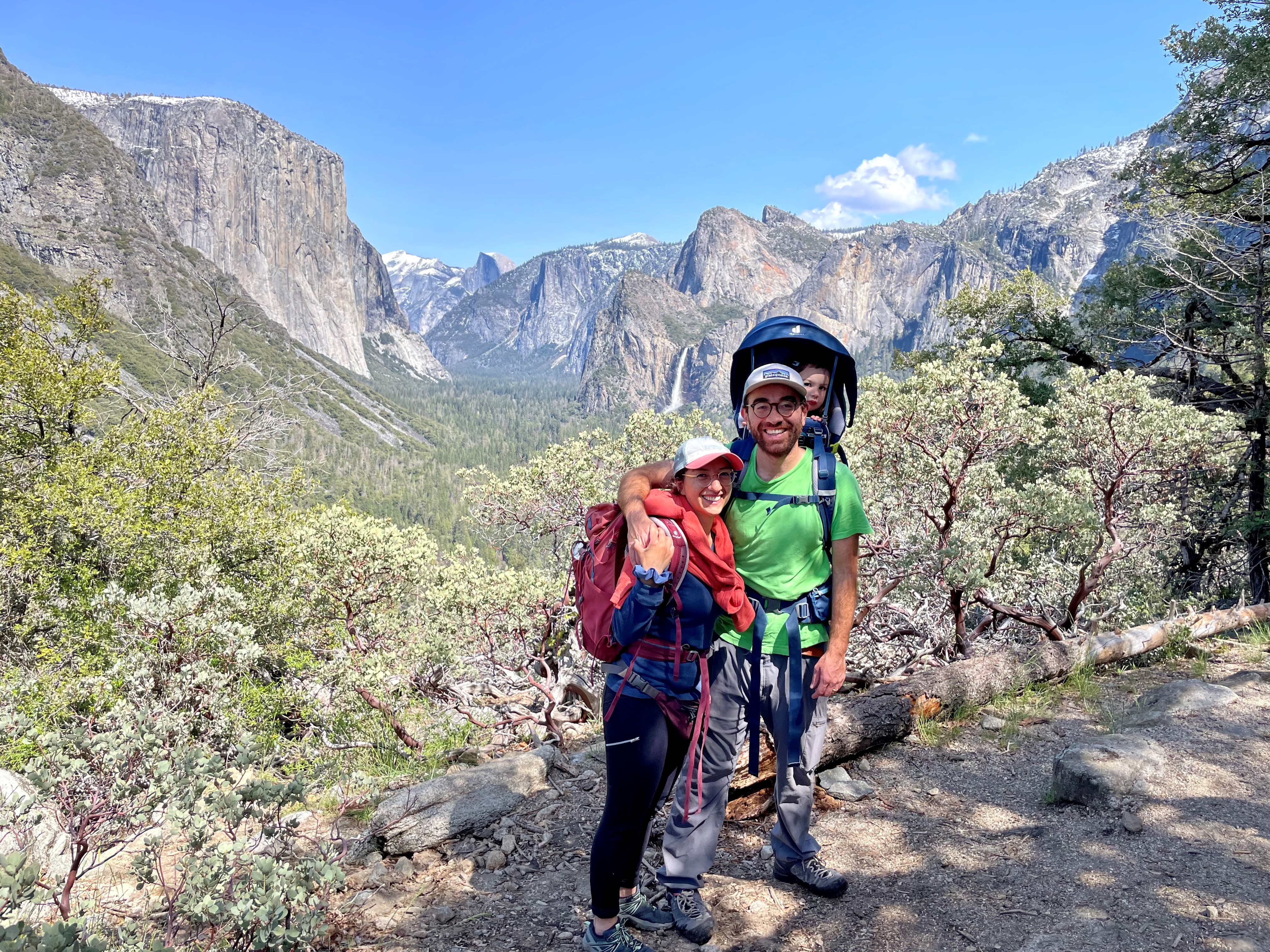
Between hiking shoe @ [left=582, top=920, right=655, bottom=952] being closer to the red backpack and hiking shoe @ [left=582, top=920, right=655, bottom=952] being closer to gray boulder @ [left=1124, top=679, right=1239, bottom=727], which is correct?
the red backpack

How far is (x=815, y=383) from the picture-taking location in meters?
3.10

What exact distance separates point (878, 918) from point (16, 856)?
3.44 metres

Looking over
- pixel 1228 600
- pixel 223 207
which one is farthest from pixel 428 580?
pixel 223 207

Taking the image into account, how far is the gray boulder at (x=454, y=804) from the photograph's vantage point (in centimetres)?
404

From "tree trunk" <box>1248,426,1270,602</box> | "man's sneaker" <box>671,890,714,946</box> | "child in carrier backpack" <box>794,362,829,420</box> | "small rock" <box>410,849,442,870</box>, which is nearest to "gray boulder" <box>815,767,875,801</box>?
"man's sneaker" <box>671,890,714,946</box>

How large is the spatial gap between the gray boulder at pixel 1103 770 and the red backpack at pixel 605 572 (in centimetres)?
321

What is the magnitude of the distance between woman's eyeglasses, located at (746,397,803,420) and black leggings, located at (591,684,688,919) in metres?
1.27

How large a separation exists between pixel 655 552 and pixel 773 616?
2.67 ft

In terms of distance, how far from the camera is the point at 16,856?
2.24 metres

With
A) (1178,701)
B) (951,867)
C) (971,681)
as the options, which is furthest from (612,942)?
(1178,701)

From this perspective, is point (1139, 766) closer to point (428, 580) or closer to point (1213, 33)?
point (428, 580)

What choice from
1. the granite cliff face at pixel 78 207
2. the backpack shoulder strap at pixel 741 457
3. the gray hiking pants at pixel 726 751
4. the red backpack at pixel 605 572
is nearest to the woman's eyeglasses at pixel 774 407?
the backpack shoulder strap at pixel 741 457

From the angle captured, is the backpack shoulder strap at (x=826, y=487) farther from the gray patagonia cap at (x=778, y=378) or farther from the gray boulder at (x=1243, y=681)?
the gray boulder at (x=1243, y=681)

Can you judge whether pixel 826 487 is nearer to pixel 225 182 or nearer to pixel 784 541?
pixel 784 541
